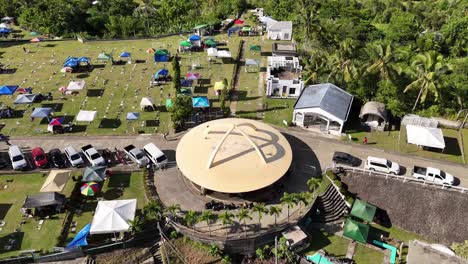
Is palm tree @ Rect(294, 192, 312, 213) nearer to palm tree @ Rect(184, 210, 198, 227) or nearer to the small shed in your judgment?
palm tree @ Rect(184, 210, 198, 227)

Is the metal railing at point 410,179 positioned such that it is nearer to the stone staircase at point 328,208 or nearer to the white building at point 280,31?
the stone staircase at point 328,208

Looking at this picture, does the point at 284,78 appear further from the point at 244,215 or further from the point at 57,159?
the point at 57,159

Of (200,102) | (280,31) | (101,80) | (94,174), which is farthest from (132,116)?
(280,31)

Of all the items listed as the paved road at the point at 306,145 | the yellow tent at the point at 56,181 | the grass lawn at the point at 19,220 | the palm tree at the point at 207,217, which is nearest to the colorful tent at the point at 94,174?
the yellow tent at the point at 56,181

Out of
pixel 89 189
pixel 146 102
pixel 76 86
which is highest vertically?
pixel 76 86

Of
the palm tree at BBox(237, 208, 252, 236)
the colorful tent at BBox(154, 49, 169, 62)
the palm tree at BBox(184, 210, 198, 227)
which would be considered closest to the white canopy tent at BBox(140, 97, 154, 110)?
the colorful tent at BBox(154, 49, 169, 62)
